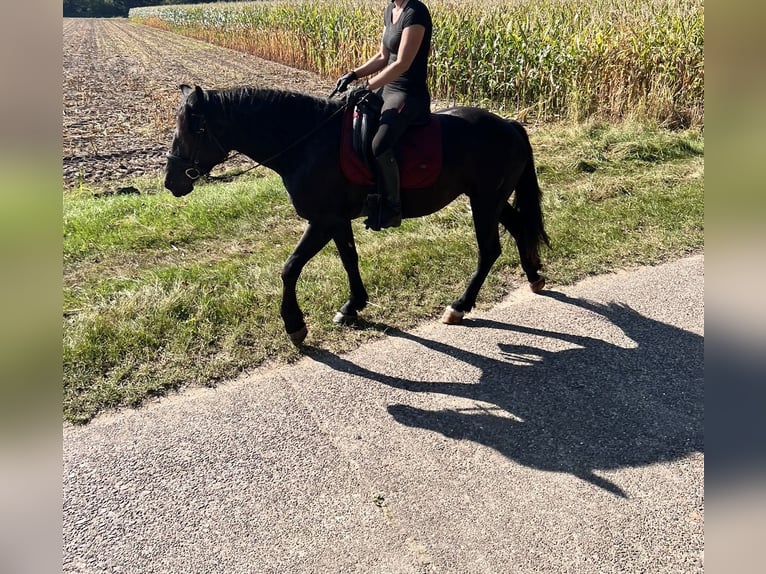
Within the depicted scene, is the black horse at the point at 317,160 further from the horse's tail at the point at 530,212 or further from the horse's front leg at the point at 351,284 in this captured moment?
the horse's tail at the point at 530,212

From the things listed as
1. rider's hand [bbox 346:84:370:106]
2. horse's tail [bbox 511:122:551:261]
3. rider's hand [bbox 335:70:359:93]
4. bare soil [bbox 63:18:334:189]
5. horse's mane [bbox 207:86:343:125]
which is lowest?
bare soil [bbox 63:18:334:189]

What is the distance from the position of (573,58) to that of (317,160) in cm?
905

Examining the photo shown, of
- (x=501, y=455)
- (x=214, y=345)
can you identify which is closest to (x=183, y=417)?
(x=214, y=345)

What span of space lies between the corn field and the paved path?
8.08m

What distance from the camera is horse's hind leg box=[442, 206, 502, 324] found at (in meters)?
4.92

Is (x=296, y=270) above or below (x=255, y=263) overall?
above

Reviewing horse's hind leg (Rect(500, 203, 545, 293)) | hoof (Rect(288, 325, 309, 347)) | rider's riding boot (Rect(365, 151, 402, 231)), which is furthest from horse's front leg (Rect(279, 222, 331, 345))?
horse's hind leg (Rect(500, 203, 545, 293))

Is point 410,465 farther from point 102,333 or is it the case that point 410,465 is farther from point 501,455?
point 102,333

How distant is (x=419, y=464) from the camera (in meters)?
3.35

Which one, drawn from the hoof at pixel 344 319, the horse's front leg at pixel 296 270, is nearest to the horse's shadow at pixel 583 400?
the horse's front leg at pixel 296 270

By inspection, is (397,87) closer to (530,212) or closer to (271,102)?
(271,102)

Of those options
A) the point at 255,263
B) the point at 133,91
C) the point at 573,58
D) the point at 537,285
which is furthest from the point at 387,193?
the point at 133,91

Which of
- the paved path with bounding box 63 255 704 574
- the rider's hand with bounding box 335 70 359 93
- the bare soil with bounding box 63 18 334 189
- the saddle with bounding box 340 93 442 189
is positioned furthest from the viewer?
the bare soil with bounding box 63 18 334 189

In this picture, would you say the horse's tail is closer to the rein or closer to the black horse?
the black horse
